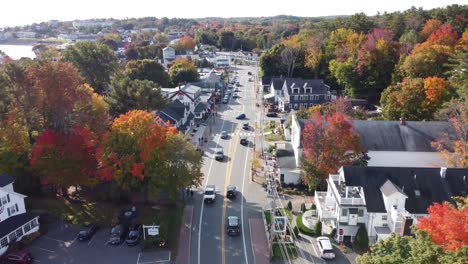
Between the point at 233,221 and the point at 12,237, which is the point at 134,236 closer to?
the point at 233,221

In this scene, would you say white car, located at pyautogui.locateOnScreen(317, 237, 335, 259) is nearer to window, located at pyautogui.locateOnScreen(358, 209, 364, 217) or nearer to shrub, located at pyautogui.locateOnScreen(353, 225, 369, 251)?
shrub, located at pyautogui.locateOnScreen(353, 225, 369, 251)

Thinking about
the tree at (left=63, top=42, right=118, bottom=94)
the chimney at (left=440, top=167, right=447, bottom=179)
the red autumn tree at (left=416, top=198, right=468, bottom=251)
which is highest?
the tree at (left=63, top=42, right=118, bottom=94)

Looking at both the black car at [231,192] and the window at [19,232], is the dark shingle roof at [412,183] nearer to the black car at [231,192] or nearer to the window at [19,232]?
the black car at [231,192]

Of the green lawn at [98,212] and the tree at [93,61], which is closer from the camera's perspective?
the green lawn at [98,212]

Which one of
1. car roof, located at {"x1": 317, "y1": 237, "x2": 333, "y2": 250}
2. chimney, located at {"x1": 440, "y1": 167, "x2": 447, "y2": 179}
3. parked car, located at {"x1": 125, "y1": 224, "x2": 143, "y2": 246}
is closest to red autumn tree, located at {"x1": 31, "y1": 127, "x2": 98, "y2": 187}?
parked car, located at {"x1": 125, "y1": 224, "x2": 143, "y2": 246}

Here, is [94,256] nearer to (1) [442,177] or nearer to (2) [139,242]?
(2) [139,242]

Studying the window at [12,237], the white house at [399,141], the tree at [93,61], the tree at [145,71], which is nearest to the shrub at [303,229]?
the white house at [399,141]

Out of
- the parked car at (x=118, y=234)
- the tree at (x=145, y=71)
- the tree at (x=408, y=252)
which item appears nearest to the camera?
the tree at (x=408, y=252)
